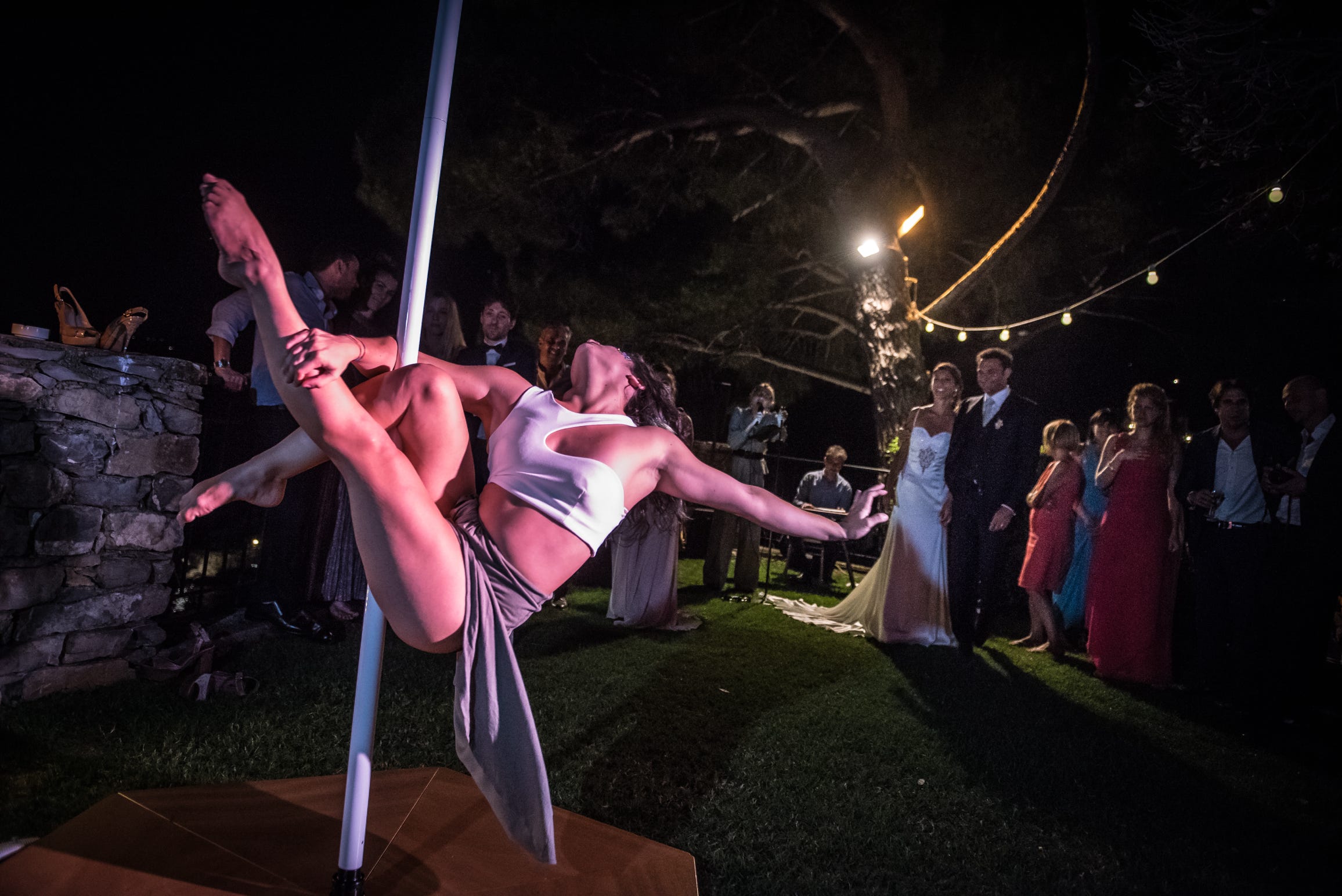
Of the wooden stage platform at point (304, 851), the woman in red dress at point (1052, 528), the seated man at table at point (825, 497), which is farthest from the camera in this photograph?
the seated man at table at point (825, 497)

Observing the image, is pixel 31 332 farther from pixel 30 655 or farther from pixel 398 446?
pixel 398 446

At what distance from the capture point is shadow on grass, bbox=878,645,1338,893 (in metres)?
2.42

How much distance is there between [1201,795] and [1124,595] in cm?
234

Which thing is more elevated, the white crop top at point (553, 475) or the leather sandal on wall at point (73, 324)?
the leather sandal on wall at point (73, 324)

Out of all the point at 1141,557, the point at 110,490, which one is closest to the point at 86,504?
the point at 110,490

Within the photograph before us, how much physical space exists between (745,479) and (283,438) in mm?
4313

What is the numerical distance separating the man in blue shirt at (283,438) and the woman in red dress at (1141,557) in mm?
5458

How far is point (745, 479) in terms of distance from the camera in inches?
279

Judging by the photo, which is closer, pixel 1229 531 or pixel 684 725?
pixel 684 725

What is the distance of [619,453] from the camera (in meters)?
Result: 2.07

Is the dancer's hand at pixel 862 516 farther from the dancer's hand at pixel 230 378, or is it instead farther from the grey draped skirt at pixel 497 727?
the dancer's hand at pixel 230 378

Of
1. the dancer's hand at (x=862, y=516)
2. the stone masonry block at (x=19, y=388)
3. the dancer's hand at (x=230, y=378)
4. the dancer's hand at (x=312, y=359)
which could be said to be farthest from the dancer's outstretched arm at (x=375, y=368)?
the dancer's hand at (x=230, y=378)

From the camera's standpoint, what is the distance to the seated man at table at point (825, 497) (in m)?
8.60

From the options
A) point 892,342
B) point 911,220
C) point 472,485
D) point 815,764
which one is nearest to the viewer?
point 472,485
